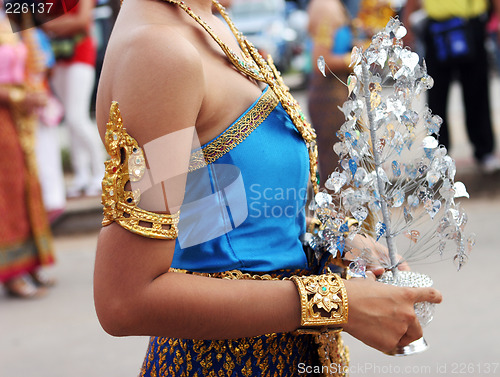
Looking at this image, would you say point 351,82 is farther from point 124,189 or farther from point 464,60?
point 464,60

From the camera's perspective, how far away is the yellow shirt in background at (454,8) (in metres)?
5.82

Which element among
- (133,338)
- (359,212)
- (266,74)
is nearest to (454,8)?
(133,338)

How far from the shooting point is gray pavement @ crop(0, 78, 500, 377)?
3.47 meters

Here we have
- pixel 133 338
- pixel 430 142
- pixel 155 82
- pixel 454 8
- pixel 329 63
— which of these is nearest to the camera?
pixel 155 82

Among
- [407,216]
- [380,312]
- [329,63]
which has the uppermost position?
Result: [329,63]

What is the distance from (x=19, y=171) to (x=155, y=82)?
3749 mm

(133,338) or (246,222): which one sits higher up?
(246,222)

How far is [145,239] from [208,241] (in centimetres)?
20

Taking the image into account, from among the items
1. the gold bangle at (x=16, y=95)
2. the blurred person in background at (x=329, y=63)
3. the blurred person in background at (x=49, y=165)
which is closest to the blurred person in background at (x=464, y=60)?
the blurred person in background at (x=329, y=63)

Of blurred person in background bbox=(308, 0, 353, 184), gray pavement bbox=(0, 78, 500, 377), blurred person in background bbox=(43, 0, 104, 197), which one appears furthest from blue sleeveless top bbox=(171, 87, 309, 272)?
blurred person in background bbox=(43, 0, 104, 197)

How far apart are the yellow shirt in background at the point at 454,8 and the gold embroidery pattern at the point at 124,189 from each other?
17.5 feet

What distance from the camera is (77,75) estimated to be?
643 centimetres

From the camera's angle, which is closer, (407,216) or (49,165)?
(407,216)

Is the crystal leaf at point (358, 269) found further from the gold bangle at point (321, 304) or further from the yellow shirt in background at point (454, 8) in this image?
the yellow shirt in background at point (454, 8)
